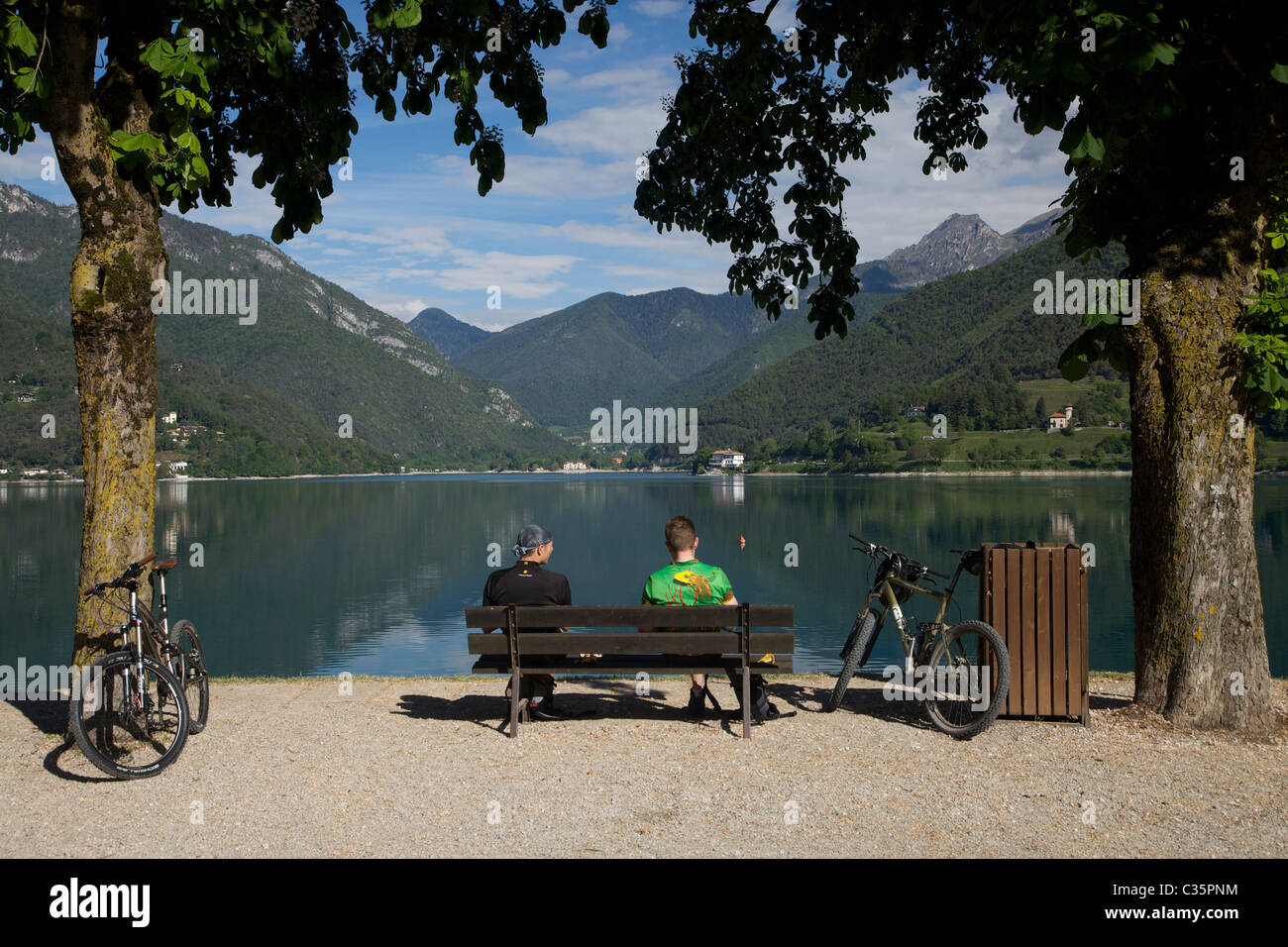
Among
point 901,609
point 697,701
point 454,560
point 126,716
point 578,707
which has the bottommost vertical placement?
point 454,560

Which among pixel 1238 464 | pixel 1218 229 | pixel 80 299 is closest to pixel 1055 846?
pixel 1238 464

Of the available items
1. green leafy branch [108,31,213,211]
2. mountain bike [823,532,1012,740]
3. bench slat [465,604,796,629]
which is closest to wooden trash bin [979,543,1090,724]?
mountain bike [823,532,1012,740]

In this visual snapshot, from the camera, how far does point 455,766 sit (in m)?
6.63

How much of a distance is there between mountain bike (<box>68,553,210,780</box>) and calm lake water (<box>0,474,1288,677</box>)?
5.67 metres

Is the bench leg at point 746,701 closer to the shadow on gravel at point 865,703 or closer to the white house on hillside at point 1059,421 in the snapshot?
the shadow on gravel at point 865,703

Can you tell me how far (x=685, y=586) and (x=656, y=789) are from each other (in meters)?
1.92

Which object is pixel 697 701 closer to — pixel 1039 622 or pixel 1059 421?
pixel 1039 622

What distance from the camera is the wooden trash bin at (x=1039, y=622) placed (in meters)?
7.43

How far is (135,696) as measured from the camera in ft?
22.0

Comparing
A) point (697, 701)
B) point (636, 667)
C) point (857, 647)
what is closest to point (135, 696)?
point (636, 667)

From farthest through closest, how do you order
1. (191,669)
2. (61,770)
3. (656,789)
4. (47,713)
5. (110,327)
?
(47,713) → (191,669) → (110,327) → (61,770) → (656,789)

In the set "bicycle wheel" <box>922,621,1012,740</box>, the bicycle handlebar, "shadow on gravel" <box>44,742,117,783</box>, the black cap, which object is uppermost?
the black cap

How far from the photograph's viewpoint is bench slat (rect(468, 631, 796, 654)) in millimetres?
7230

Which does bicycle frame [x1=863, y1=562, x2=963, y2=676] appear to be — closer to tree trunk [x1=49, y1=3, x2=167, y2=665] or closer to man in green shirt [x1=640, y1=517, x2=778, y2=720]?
man in green shirt [x1=640, y1=517, x2=778, y2=720]
